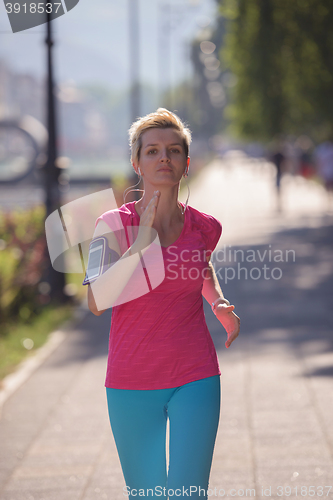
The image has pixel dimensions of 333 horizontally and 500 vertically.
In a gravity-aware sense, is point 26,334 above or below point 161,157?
below

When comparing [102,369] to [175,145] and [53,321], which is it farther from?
[175,145]

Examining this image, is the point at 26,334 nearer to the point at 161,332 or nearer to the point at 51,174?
the point at 51,174

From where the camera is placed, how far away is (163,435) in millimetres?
2672

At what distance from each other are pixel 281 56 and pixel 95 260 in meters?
15.0

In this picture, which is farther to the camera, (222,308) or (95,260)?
(222,308)

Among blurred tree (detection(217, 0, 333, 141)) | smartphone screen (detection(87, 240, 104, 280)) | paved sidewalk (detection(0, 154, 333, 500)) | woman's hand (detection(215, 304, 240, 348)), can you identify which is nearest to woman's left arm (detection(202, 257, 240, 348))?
woman's hand (detection(215, 304, 240, 348))

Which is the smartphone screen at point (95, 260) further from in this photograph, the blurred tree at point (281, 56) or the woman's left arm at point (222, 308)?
the blurred tree at point (281, 56)

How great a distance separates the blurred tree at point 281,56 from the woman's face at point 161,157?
43.3 ft

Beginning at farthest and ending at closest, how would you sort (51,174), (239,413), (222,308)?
1. (51,174)
2. (239,413)
3. (222,308)

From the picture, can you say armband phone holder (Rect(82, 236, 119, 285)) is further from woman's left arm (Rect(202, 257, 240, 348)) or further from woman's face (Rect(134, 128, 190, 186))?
woman's left arm (Rect(202, 257, 240, 348))

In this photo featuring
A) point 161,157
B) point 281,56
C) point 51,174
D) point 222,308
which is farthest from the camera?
point 281,56

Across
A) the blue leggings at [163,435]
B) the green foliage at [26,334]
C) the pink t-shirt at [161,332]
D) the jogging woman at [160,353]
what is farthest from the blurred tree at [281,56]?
the blue leggings at [163,435]

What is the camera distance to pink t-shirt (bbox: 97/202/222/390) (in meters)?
2.61

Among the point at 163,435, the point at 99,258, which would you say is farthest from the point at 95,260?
the point at 163,435
